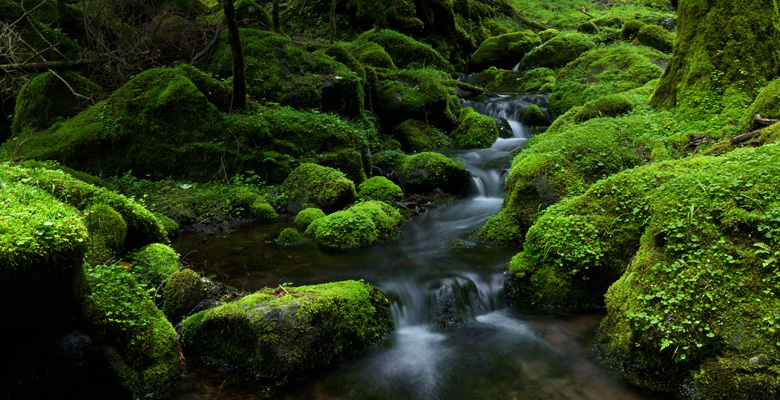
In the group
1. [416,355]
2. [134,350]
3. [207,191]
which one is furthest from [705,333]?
[207,191]

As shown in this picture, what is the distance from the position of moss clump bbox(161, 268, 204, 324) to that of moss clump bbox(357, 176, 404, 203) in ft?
17.3

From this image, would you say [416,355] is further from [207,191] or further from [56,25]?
[56,25]

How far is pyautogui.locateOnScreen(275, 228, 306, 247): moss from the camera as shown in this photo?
793 cm

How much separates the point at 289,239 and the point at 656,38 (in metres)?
19.7

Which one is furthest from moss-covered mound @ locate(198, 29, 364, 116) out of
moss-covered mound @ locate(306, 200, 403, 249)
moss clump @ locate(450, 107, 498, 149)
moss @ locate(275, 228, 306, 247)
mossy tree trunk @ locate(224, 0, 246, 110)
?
moss @ locate(275, 228, 306, 247)

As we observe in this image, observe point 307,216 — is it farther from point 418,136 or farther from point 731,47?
point 731,47

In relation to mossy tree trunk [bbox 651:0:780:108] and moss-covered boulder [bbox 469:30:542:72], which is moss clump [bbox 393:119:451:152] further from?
moss-covered boulder [bbox 469:30:542:72]

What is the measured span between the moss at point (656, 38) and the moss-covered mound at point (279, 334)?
2043cm

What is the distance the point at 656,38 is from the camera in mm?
18938

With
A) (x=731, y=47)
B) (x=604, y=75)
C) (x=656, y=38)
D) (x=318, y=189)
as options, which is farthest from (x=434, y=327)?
(x=656, y=38)

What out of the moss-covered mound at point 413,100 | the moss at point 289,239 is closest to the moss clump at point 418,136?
the moss-covered mound at point 413,100

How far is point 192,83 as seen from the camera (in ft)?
35.2

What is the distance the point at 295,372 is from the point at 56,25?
1526 centimetres

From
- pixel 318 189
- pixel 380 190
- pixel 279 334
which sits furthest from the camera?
pixel 380 190
